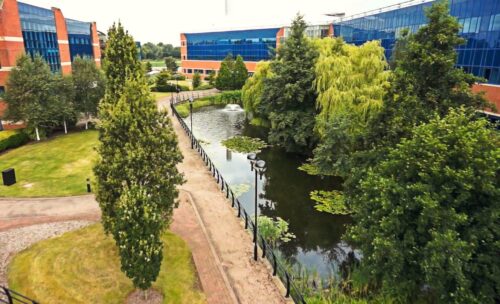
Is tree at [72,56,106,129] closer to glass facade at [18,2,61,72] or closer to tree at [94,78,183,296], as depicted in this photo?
glass facade at [18,2,61,72]

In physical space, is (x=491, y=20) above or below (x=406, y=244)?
above

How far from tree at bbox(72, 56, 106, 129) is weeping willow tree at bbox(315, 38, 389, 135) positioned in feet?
73.9

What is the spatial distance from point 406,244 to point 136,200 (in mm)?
9128

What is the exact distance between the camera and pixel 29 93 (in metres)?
30.6

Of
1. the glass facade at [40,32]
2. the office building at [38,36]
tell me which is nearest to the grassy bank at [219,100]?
the office building at [38,36]

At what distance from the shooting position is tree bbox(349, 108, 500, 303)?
1065 cm

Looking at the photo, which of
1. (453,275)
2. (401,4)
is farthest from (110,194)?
(401,4)

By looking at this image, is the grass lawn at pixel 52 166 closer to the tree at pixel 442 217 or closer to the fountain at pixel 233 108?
the tree at pixel 442 217

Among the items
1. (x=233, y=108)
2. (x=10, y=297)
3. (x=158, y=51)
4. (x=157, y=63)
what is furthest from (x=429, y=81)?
(x=158, y=51)

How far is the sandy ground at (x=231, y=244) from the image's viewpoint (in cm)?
1341

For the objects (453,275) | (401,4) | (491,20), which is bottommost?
(453,275)

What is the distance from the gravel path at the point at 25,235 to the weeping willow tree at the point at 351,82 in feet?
60.0

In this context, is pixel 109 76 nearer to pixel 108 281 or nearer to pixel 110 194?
pixel 110 194

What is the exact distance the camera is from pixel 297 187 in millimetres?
25859
